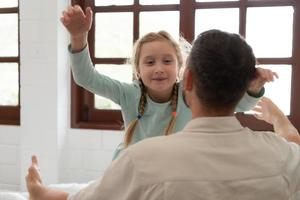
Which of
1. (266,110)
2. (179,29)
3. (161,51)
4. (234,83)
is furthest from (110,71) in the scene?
(234,83)

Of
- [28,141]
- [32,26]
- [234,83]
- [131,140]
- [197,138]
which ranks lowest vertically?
[28,141]

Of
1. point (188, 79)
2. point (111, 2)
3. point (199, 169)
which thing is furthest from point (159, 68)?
point (111, 2)

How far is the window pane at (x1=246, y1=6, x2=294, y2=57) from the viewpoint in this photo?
6.82 feet

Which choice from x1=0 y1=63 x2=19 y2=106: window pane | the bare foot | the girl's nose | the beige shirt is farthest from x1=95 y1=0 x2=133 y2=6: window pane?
the beige shirt

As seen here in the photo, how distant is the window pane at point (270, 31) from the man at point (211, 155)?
142 cm

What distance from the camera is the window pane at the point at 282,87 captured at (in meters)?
2.10

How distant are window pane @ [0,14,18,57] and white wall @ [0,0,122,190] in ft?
0.99

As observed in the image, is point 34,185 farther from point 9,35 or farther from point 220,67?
point 9,35

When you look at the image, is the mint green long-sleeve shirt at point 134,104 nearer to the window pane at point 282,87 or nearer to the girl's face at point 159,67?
the girl's face at point 159,67

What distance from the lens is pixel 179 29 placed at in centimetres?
216

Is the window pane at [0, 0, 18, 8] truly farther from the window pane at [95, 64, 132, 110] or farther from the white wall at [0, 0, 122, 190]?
the window pane at [95, 64, 132, 110]

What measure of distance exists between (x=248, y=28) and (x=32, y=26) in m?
1.19

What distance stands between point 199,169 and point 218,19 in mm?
1598

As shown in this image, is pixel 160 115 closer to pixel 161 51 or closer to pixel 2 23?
pixel 161 51
